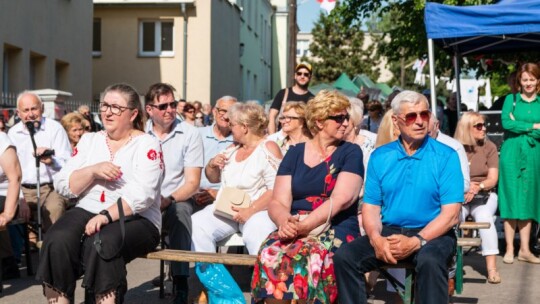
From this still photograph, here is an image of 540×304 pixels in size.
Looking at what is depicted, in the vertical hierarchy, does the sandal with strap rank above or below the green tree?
below

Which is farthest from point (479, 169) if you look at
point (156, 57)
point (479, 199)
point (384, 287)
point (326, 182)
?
point (156, 57)

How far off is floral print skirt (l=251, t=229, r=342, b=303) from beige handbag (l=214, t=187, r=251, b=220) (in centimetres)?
144

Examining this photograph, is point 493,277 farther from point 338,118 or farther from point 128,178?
point 128,178

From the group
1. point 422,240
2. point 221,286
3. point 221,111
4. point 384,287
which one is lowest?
point 384,287

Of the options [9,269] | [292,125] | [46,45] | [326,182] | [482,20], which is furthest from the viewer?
[46,45]

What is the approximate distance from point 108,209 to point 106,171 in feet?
0.87

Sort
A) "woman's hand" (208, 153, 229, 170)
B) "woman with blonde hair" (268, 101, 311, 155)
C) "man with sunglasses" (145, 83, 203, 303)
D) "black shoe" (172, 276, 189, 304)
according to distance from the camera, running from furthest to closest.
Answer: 1. "woman with blonde hair" (268, 101, 311, 155)
2. "woman's hand" (208, 153, 229, 170)
3. "man with sunglasses" (145, 83, 203, 303)
4. "black shoe" (172, 276, 189, 304)

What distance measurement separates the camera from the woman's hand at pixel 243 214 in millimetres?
8039

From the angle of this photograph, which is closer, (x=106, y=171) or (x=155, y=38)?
(x=106, y=171)

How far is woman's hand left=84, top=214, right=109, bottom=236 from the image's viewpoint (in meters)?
6.72

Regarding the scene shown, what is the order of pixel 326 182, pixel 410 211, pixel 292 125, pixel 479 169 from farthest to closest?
pixel 479 169
pixel 292 125
pixel 326 182
pixel 410 211

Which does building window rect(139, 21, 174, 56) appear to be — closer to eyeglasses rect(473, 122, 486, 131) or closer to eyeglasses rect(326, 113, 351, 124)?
eyeglasses rect(473, 122, 486, 131)

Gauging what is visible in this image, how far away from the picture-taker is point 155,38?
33656mm

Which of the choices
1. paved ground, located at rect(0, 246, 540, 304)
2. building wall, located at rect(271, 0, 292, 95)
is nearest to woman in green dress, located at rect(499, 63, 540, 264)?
paved ground, located at rect(0, 246, 540, 304)
